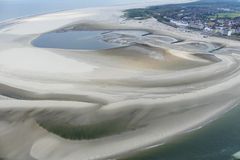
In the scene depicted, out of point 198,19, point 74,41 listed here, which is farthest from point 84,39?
point 198,19

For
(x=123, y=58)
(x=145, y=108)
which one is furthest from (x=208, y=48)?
(x=145, y=108)

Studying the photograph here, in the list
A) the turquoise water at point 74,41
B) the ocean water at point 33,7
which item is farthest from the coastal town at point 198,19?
the ocean water at point 33,7

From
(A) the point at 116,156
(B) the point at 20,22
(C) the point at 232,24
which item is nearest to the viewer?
(A) the point at 116,156

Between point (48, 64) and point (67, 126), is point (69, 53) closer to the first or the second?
point (48, 64)

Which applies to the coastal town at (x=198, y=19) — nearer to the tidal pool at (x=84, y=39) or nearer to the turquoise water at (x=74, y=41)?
the tidal pool at (x=84, y=39)

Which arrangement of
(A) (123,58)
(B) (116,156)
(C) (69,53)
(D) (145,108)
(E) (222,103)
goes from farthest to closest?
(C) (69,53) < (A) (123,58) < (E) (222,103) < (D) (145,108) < (B) (116,156)

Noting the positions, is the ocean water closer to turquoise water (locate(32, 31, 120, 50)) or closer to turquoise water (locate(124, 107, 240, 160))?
turquoise water (locate(32, 31, 120, 50))

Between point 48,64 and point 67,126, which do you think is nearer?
point 67,126

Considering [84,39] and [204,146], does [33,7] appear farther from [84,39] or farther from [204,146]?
[204,146]

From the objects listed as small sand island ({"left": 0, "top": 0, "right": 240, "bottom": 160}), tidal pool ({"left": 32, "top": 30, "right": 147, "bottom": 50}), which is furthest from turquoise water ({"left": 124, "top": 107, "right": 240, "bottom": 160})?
tidal pool ({"left": 32, "top": 30, "right": 147, "bottom": 50})
